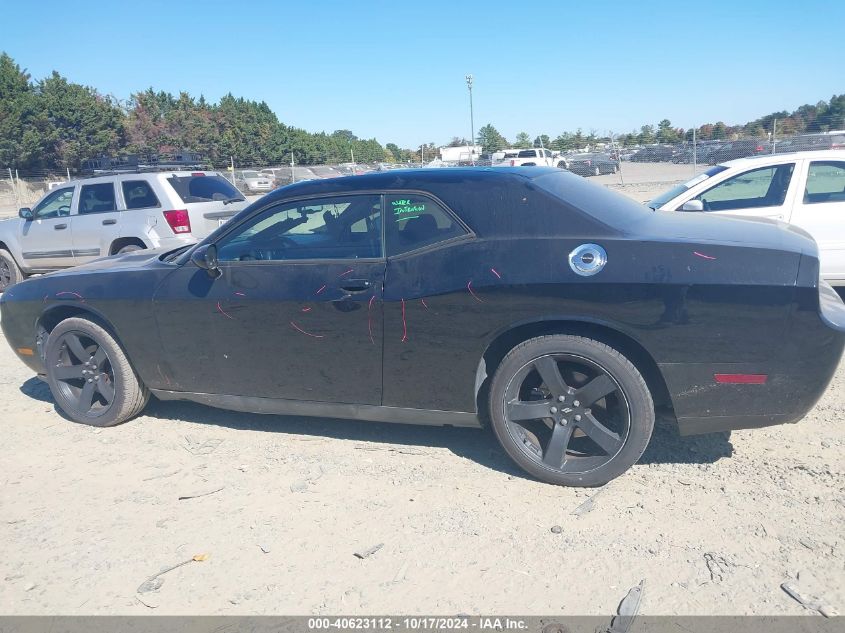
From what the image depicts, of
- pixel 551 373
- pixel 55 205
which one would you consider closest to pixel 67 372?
pixel 551 373

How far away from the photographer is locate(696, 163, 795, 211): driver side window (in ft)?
22.0

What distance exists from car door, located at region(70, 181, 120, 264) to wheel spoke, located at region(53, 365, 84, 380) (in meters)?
5.14

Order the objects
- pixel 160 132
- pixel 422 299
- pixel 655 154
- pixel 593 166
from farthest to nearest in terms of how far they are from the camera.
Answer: pixel 160 132 → pixel 655 154 → pixel 593 166 → pixel 422 299

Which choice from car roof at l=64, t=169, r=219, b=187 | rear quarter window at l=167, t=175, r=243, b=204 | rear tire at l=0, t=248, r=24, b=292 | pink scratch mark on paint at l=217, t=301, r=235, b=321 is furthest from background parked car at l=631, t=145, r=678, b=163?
pink scratch mark on paint at l=217, t=301, r=235, b=321

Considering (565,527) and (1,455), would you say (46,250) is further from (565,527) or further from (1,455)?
(565,527)

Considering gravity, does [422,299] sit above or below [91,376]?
above

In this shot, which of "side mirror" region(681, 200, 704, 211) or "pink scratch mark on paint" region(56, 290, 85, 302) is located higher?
"side mirror" region(681, 200, 704, 211)

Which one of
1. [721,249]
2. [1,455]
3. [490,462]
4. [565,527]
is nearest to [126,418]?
[1,455]

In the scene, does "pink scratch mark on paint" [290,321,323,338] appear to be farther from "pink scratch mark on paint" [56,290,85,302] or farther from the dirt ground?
"pink scratch mark on paint" [56,290,85,302]

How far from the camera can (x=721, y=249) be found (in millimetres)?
3178

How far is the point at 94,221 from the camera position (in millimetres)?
9477

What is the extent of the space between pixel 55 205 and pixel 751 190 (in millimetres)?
9495

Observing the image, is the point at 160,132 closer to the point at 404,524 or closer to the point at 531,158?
the point at 531,158

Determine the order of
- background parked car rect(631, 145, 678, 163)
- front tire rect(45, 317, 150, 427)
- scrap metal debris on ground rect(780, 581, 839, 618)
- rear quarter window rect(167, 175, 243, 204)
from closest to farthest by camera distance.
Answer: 1. scrap metal debris on ground rect(780, 581, 839, 618)
2. front tire rect(45, 317, 150, 427)
3. rear quarter window rect(167, 175, 243, 204)
4. background parked car rect(631, 145, 678, 163)
